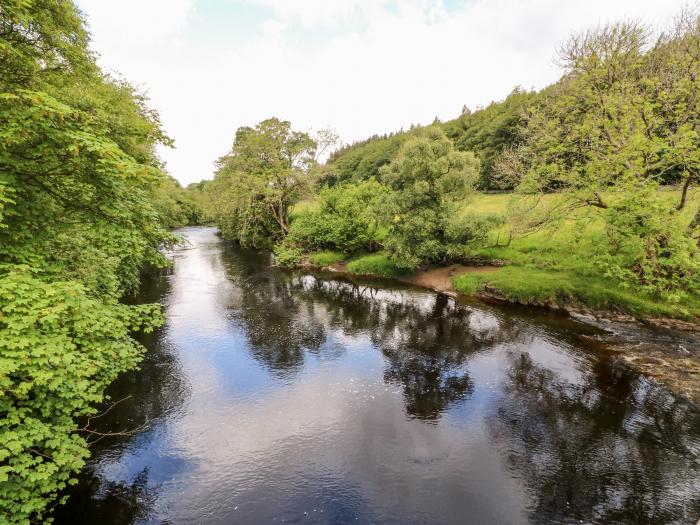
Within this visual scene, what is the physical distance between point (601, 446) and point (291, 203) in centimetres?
5079

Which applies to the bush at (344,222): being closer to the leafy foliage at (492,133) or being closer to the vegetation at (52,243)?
the leafy foliage at (492,133)

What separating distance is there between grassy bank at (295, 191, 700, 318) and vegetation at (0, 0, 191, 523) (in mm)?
26886

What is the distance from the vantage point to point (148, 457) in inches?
537

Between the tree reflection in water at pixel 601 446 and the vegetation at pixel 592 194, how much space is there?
407 inches

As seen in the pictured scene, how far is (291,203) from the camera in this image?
57.7 m

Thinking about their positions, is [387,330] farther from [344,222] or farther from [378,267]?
[344,222]

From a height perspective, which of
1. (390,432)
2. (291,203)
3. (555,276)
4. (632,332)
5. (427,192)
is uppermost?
(291,203)

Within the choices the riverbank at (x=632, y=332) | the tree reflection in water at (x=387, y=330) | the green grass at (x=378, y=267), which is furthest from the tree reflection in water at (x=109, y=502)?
the green grass at (x=378, y=267)

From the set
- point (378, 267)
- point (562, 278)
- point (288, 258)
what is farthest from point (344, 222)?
point (562, 278)

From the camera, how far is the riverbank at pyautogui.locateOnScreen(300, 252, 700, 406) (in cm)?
1838

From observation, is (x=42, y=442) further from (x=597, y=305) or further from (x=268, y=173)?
(x=268, y=173)

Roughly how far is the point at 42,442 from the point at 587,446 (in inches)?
702

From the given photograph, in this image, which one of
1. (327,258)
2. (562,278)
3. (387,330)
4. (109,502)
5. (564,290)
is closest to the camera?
(109,502)

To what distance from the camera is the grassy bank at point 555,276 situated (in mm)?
25828
